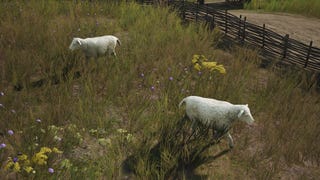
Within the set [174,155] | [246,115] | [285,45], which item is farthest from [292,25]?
[174,155]

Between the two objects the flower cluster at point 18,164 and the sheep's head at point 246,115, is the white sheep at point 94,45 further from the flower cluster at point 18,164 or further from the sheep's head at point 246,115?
the sheep's head at point 246,115

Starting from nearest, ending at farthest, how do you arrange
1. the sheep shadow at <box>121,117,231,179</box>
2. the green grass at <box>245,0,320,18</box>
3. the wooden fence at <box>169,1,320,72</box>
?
the sheep shadow at <box>121,117,231,179</box>
the wooden fence at <box>169,1,320,72</box>
the green grass at <box>245,0,320,18</box>

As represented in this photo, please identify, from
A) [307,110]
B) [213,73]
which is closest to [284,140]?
[307,110]

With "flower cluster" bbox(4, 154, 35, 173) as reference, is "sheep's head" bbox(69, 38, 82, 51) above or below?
above

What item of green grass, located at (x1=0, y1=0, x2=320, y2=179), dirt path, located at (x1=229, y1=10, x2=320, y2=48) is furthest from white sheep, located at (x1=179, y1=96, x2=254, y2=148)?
dirt path, located at (x1=229, y1=10, x2=320, y2=48)

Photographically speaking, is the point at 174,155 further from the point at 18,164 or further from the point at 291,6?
the point at 291,6

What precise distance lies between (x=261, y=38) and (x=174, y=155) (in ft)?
17.4

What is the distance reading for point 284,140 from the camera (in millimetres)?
3928

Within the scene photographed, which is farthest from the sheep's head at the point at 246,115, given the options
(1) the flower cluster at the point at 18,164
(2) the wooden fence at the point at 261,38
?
(2) the wooden fence at the point at 261,38

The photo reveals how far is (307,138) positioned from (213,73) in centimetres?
Answer: 176

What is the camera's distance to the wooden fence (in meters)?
6.72

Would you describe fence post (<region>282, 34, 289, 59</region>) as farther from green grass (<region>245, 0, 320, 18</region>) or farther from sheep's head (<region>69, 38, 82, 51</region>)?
green grass (<region>245, 0, 320, 18</region>)

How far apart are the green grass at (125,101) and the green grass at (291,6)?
24.2 ft

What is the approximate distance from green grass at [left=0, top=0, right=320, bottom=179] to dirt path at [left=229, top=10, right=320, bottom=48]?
12.7 ft
